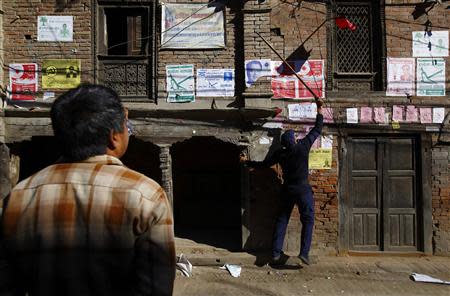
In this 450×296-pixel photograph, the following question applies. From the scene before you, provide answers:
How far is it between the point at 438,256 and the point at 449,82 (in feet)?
10.3

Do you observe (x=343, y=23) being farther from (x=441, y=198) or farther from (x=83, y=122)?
(x=83, y=122)

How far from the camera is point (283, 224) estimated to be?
7.69 meters

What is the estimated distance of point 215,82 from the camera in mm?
8484

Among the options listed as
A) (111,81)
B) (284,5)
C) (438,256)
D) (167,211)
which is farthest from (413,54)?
(167,211)

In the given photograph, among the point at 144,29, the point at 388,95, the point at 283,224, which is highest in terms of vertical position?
the point at 144,29

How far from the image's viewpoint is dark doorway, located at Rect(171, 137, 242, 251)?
10.8 metres

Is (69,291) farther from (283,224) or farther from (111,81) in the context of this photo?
(111,81)

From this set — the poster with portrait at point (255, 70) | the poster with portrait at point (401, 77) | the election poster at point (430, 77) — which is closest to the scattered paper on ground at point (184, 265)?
the poster with portrait at point (255, 70)

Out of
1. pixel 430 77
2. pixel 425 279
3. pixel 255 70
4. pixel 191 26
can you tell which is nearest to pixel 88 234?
pixel 425 279

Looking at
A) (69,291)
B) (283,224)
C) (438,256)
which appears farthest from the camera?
(438,256)

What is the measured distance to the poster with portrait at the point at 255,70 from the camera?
8305mm

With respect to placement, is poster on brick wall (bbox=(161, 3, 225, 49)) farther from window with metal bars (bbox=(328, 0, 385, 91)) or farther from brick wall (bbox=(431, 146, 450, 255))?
brick wall (bbox=(431, 146, 450, 255))

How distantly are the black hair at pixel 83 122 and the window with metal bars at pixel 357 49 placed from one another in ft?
23.5

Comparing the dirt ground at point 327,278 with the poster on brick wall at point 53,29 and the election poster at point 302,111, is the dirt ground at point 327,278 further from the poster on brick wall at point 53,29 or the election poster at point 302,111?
the poster on brick wall at point 53,29
